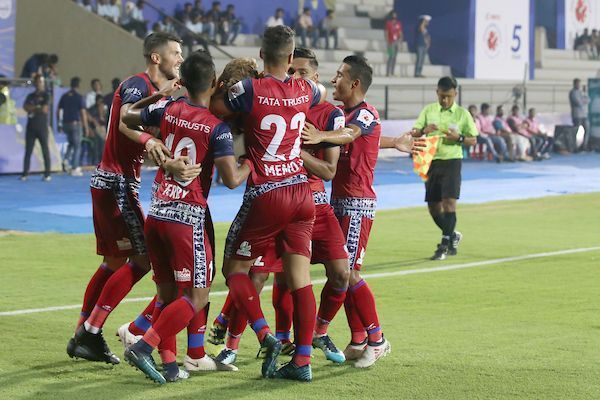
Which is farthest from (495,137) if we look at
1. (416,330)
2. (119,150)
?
(119,150)

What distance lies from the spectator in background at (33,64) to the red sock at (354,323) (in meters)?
20.9

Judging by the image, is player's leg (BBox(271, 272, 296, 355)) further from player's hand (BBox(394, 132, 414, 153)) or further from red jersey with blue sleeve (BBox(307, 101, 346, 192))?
player's hand (BBox(394, 132, 414, 153))

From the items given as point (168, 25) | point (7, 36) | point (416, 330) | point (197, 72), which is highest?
point (168, 25)

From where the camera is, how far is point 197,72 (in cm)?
735

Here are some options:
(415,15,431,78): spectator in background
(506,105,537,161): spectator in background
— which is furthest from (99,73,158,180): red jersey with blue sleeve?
(415,15,431,78): spectator in background

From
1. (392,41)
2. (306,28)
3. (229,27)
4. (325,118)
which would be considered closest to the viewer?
(325,118)

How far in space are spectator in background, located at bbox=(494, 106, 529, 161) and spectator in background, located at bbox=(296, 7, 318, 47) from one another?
735cm

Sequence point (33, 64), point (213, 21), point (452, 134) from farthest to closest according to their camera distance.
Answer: point (213, 21) → point (33, 64) → point (452, 134)

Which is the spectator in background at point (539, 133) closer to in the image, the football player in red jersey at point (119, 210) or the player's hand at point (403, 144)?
the player's hand at point (403, 144)

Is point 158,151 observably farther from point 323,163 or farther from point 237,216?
point 323,163

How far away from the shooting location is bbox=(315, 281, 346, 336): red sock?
841 cm

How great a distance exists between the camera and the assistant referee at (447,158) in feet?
47.6

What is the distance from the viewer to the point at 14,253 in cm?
1416

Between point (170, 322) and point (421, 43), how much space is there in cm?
3515
